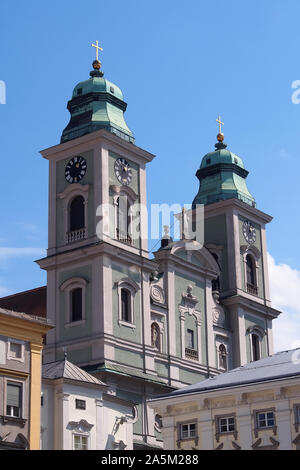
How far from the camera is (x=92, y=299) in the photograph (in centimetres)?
6619

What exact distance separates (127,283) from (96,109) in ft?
38.6

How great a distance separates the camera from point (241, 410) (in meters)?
46.1

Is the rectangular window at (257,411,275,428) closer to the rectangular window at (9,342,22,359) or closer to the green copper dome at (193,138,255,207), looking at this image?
the rectangular window at (9,342,22,359)

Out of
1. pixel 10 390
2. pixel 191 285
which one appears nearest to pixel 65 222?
pixel 191 285

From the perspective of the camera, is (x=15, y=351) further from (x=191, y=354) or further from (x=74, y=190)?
(x=191, y=354)

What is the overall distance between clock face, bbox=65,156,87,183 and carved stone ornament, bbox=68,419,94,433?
22.1 metres

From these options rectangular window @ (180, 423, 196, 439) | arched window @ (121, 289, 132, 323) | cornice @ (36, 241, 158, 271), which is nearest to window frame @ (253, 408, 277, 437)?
rectangular window @ (180, 423, 196, 439)

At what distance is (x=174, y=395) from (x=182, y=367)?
75.9ft

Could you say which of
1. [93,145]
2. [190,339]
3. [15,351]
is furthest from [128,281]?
[15,351]

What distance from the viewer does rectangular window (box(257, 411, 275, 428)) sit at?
148 feet
